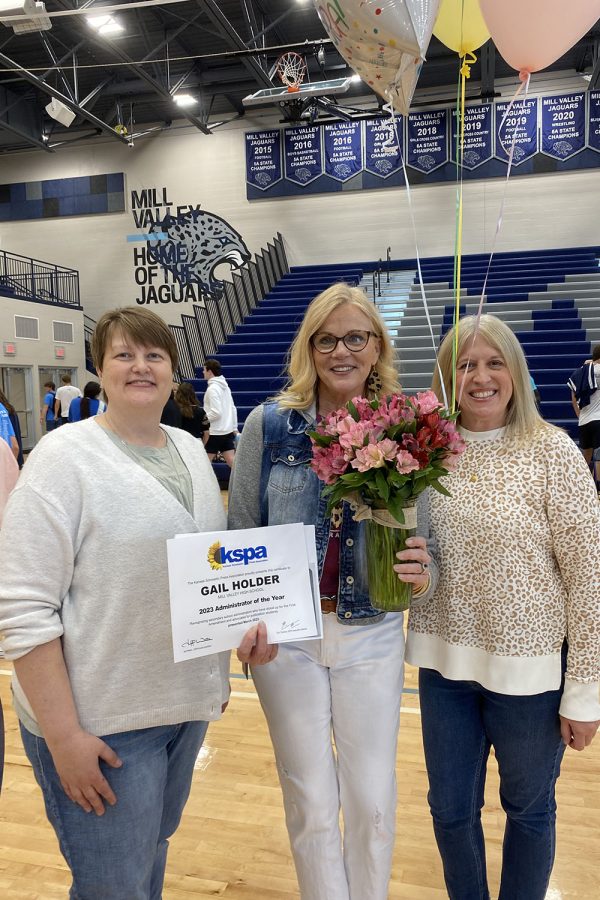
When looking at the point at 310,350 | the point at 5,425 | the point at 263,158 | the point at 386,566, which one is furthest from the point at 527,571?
the point at 263,158

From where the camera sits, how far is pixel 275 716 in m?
1.36

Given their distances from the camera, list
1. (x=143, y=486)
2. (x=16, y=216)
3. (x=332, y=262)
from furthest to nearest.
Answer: (x=16, y=216) < (x=332, y=262) < (x=143, y=486)

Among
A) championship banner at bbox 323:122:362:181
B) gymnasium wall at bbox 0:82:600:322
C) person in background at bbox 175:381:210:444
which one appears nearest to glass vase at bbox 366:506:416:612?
person in background at bbox 175:381:210:444

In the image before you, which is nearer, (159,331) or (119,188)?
(159,331)

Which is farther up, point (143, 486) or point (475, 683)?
point (143, 486)

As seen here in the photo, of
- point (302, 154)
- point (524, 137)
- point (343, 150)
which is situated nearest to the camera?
point (524, 137)

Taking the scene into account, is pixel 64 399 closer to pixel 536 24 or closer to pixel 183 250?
pixel 183 250

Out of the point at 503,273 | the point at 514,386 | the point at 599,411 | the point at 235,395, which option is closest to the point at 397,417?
the point at 514,386

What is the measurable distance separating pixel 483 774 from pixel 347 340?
1.02 meters

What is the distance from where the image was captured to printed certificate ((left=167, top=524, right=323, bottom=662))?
110 centimetres

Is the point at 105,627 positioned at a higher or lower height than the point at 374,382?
lower

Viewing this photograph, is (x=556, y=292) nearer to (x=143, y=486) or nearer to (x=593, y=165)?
(x=593, y=165)

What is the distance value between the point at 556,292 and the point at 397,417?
1024cm

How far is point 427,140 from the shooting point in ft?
40.5
